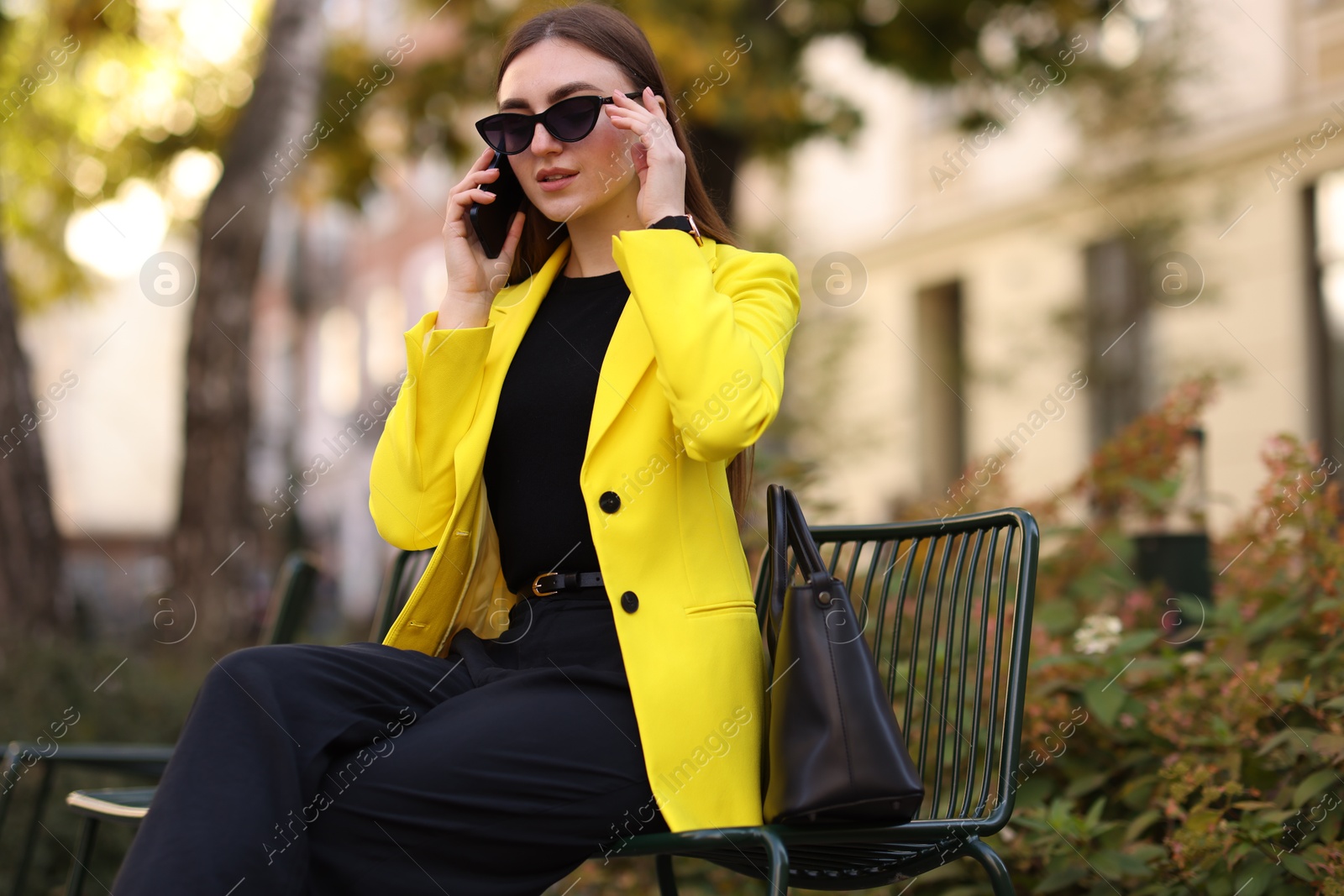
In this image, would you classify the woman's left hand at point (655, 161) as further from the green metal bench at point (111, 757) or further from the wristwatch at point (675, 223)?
the green metal bench at point (111, 757)

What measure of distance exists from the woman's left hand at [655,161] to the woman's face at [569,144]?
2.8 inches

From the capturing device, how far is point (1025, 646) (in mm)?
1976

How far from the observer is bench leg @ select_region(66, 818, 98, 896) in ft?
8.33

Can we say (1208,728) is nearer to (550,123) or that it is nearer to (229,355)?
(550,123)

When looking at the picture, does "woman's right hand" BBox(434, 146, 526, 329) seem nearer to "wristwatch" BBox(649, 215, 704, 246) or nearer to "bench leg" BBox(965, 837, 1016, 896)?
"wristwatch" BBox(649, 215, 704, 246)

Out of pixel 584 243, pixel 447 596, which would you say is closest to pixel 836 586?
pixel 447 596

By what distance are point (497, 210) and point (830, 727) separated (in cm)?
125

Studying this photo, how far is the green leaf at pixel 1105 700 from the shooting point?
8.95 feet

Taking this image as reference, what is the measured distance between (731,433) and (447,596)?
632 millimetres

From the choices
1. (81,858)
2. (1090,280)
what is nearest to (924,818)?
(81,858)

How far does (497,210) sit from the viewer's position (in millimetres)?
2512

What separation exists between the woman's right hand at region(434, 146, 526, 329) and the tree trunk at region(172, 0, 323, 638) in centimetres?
486

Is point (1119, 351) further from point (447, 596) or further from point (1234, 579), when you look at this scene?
point (447, 596)

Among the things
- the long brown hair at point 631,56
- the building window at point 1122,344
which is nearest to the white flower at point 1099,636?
the long brown hair at point 631,56
